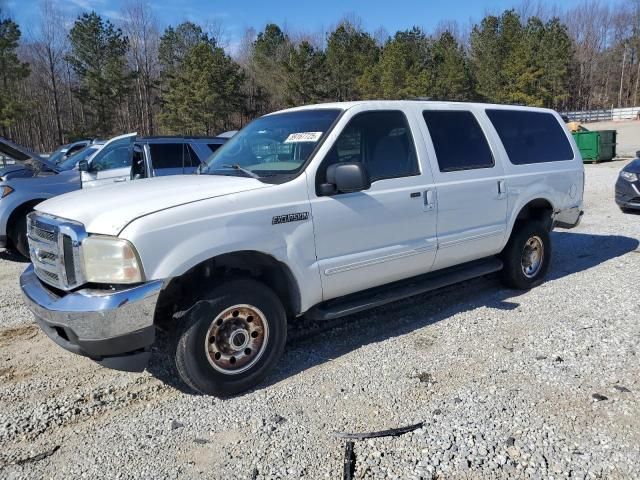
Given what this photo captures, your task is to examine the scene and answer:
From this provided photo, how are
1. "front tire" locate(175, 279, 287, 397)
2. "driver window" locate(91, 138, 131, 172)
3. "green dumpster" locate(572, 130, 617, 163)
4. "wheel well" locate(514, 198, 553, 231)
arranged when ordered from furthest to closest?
1. "green dumpster" locate(572, 130, 617, 163)
2. "driver window" locate(91, 138, 131, 172)
3. "wheel well" locate(514, 198, 553, 231)
4. "front tire" locate(175, 279, 287, 397)

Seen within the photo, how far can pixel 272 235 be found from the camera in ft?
11.7

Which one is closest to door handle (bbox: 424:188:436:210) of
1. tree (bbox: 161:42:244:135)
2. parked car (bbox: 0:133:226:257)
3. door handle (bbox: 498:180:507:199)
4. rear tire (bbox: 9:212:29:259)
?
door handle (bbox: 498:180:507:199)

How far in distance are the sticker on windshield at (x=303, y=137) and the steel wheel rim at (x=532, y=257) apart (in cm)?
294

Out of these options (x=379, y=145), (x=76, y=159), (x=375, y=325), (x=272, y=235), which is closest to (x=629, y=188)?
(x=375, y=325)

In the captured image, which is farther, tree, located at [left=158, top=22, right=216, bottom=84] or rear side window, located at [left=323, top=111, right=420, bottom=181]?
tree, located at [left=158, top=22, right=216, bottom=84]

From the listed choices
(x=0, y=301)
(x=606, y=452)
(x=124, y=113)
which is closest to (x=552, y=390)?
(x=606, y=452)

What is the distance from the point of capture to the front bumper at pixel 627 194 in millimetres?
9562

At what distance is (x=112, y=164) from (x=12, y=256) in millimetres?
2618

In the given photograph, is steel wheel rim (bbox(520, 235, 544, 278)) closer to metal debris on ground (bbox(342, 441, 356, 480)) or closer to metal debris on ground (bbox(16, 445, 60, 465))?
metal debris on ground (bbox(342, 441, 356, 480))

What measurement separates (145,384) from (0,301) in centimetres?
318

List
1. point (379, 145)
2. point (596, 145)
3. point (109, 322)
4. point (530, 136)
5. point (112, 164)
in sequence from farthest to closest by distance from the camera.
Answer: point (596, 145)
point (112, 164)
point (530, 136)
point (379, 145)
point (109, 322)

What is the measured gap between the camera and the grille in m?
3.16

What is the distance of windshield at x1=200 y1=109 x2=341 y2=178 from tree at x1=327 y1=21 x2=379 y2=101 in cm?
5414

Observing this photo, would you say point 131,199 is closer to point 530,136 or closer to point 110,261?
point 110,261
